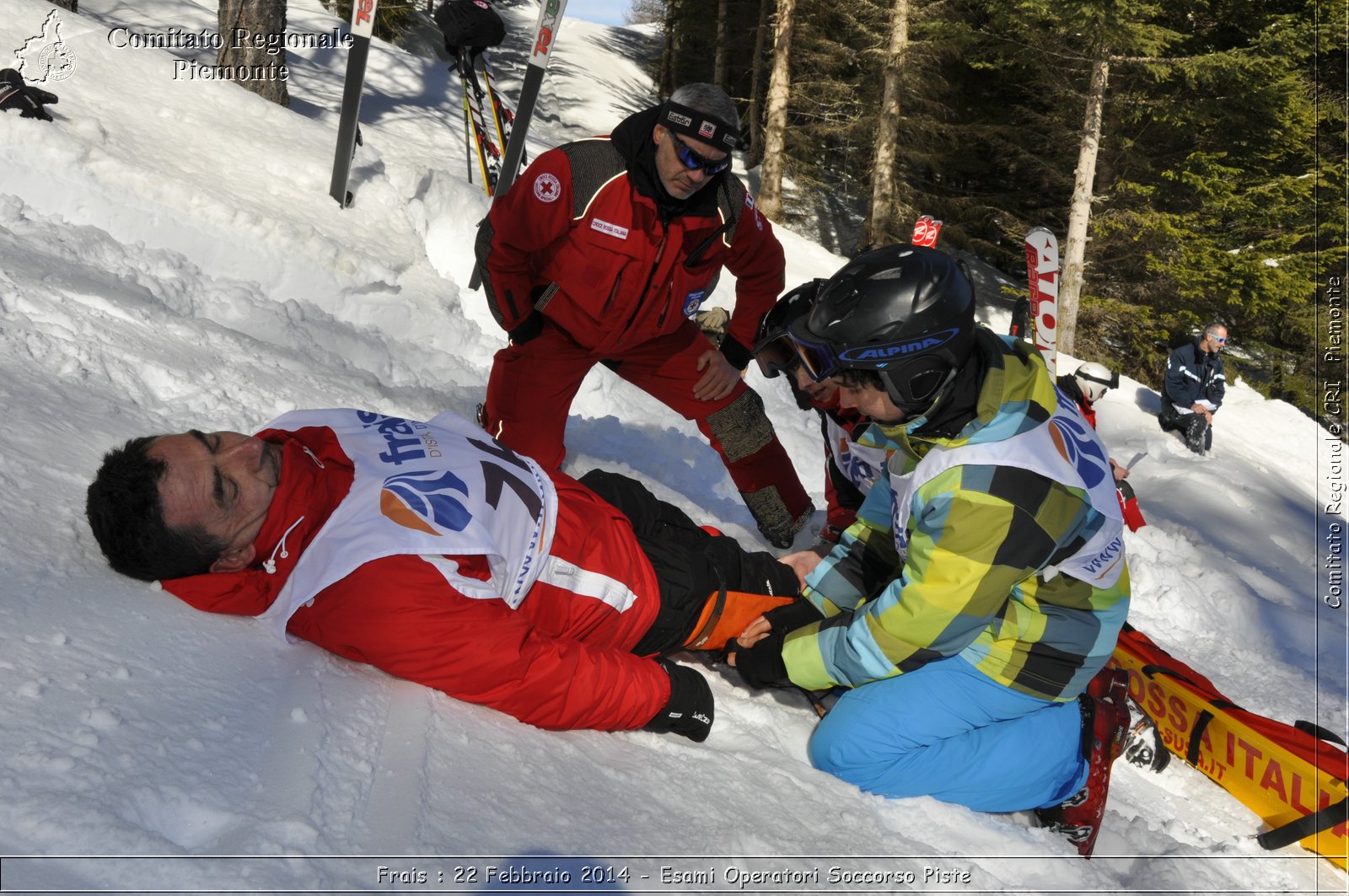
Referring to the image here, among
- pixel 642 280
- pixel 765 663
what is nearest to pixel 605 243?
pixel 642 280

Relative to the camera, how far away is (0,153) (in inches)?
195

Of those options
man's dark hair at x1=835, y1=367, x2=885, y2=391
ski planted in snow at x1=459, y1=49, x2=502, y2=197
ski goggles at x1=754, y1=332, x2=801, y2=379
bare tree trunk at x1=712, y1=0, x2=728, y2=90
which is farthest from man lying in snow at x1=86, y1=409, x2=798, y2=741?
bare tree trunk at x1=712, y1=0, x2=728, y2=90

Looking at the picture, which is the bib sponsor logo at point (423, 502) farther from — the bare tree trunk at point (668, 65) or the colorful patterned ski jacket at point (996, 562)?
the bare tree trunk at point (668, 65)

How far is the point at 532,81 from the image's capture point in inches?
284

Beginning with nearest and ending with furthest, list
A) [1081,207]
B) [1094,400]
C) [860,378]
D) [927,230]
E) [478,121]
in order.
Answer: [860,378] < [1094,400] < [478,121] < [927,230] < [1081,207]

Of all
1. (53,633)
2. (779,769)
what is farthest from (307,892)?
(779,769)

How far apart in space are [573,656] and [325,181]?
5.45 meters

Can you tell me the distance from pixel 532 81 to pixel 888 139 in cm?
1079

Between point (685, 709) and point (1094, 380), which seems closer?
point (685, 709)

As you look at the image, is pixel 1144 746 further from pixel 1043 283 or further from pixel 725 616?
pixel 1043 283

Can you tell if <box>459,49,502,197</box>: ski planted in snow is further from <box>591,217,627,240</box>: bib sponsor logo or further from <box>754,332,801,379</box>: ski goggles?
<box>754,332,801,379</box>: ski goggles

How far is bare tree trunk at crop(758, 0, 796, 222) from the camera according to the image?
655 inches

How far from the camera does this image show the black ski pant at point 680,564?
2.87m

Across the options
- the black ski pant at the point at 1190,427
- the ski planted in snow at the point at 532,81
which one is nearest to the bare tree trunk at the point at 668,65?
the black ski pant at the point at 1190,427
